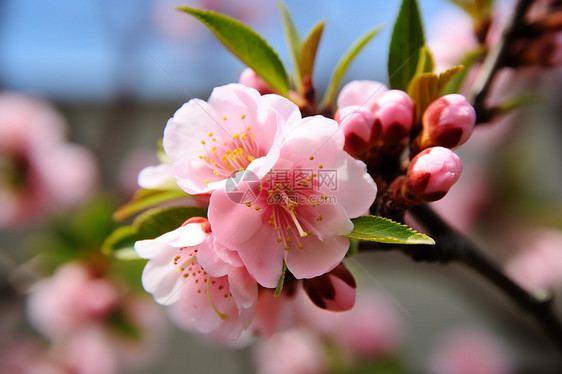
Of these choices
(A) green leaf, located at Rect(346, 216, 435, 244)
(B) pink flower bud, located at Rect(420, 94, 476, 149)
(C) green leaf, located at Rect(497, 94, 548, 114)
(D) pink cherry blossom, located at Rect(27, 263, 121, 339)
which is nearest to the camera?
(A) green leaf, located at Rect(346, 216, 435, 244)

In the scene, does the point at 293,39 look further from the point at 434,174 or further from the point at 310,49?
the point at 434,174

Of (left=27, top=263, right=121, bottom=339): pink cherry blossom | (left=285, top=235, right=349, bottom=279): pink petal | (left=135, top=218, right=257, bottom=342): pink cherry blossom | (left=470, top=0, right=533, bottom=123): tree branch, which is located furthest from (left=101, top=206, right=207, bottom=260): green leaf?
(left=27, top=263, right=121, bottom=339): pink cherry blossom

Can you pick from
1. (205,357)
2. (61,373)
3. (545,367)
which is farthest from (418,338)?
(61,373)

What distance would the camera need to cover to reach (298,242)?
0.56m

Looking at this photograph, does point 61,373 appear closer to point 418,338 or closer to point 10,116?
point 10,116

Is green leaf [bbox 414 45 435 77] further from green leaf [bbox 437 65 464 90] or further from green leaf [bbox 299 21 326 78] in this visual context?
green leaf [bbox 299 21 326 78]

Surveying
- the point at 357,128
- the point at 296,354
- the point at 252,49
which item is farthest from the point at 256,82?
the point at 296,354

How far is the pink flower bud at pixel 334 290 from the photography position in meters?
0.58

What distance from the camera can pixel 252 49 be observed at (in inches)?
25.3

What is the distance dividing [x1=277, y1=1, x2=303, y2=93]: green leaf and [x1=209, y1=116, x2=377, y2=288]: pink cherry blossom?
197 mm

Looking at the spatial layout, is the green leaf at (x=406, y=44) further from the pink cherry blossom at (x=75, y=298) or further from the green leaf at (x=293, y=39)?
the pink cherry blossom at (x=75, y=298)

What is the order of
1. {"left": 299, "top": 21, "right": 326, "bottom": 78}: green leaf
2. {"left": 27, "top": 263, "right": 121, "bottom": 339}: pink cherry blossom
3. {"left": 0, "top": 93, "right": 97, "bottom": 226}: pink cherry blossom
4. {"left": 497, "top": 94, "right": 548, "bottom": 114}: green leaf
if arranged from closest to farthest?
{"left": 299, "top": 21, "right": 326, "bottom": 78}: green leaf
{"left": 497, "top": 94, "right": 548, "bottom": 114}: green leaf
{"left": 27, "top": 263, "right": 121, "bottom": 339}: pink cherry blossom
{"left": 0, "top": 93, "right": 97, "bottom": 226}: pink cherry blossom

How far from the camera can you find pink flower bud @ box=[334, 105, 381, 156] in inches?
22.3

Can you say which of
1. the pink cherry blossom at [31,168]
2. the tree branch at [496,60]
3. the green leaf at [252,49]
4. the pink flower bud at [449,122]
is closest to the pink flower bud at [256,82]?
the green leaf at [252,49]
